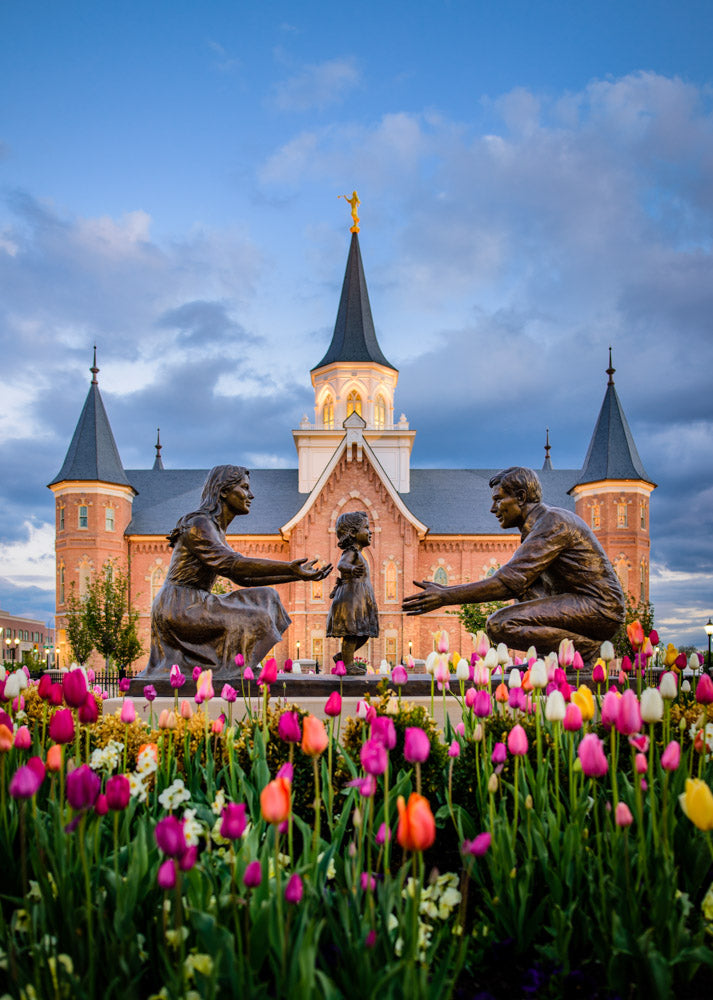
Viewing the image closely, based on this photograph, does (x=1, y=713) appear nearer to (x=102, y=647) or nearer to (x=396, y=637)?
(x=102, y=647)

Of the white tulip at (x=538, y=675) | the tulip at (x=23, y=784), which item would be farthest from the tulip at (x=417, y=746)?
the white tulip at (x=538, y=675)

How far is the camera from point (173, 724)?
4020 millimetres

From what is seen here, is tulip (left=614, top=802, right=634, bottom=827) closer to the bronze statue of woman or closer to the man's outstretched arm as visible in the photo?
the man's outstretched arm

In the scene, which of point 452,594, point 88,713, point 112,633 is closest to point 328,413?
point 112,633

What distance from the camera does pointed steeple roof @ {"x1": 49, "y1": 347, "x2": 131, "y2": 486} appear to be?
43.8 meters

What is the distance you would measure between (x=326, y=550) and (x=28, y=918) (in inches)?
1542

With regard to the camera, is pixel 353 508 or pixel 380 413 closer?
pixel 353 508

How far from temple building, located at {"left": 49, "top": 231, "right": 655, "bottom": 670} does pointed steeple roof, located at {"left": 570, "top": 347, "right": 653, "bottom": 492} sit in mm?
74

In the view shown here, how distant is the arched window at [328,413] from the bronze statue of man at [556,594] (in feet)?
143

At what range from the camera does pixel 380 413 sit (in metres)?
51.6

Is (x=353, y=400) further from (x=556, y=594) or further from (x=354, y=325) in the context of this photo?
(x=556, y=594)

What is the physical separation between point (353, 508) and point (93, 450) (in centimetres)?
1564

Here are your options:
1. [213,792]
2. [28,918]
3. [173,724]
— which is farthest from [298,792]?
[28,918]

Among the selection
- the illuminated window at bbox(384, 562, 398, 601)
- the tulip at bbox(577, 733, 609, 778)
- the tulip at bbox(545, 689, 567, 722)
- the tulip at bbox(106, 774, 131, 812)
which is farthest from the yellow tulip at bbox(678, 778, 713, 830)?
the illuminated window at bbox(384, 562, 398, 601)
